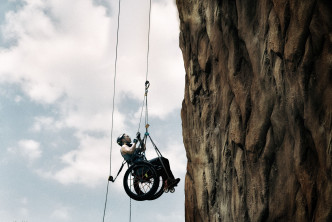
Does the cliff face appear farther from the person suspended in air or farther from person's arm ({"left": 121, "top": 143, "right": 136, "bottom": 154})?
person's arm ({"left": 121, "top": 143, "right": 136, "bottom": 154})

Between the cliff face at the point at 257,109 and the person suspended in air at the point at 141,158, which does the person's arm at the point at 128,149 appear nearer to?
the person suspended in air at the point at 141,158

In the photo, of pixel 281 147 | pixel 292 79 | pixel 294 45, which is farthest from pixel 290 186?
pixel 294 45

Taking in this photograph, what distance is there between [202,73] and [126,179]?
117 inches

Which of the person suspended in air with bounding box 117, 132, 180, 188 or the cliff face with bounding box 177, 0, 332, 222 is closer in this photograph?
the cliff face with bounding box 177, 0, 332, 222

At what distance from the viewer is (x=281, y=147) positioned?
22.5 ft

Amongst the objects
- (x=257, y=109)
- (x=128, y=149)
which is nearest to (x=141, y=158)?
(x=128, y=149)

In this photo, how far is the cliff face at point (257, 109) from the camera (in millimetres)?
6129

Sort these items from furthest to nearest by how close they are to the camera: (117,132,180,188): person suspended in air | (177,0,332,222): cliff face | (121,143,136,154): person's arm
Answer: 1. (121,143,136,154): person's arm
2. (117,132,180,188): person suspended in air
3. (177,0,332,222): cliff face

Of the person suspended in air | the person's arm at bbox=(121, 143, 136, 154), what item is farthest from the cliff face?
the person's arm at bbox=(121, 143, 136, 154)

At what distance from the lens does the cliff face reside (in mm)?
6129

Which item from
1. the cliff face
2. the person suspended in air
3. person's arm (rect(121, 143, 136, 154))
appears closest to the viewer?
the cliff face

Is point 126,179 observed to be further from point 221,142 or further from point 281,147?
point 281,147

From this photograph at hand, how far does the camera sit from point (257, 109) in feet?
24.1

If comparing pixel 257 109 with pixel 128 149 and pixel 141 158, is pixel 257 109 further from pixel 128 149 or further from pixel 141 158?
pixel 128 149
